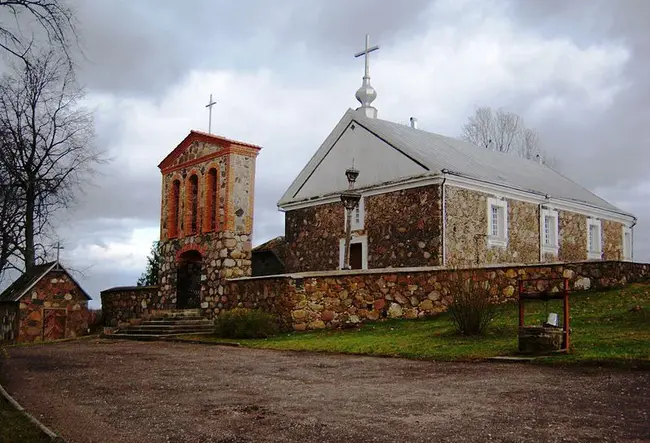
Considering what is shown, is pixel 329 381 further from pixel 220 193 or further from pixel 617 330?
pixel 220 193

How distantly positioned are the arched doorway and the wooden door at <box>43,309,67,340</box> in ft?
13.4

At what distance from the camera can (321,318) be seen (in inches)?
658

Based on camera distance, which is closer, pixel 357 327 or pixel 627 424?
pixel 627 424

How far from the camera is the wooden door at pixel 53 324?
21.9 meters

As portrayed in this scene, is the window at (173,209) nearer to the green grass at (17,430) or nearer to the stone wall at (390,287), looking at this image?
the stone wall at (390,287)

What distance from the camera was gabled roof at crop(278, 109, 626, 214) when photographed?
22.8 m

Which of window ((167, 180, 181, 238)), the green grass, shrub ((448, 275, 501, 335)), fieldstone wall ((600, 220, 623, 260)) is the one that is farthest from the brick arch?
fieldstone wall ((600, 220, 623, 260))

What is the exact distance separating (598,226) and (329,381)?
73.9 ft

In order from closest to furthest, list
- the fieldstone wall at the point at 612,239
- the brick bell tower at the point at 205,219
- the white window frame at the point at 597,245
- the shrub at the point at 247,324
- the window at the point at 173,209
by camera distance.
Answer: the shrub at the point at 247,324
the brick bell tower at the point at 205,219
the window at the point at 173,209
the white window frame at the point at 597,245
the fieldstone wall at the point at 612,239

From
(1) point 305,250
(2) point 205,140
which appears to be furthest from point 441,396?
(1) point 305,250

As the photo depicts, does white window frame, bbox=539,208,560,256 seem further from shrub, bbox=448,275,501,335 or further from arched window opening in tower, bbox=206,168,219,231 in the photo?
shrub, bbox=448,275,501,335

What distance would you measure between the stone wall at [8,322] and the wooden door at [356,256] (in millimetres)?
11093

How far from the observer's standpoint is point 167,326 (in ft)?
61.7

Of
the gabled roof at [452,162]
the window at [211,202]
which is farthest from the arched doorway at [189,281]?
the gabled roof at [452,162]
